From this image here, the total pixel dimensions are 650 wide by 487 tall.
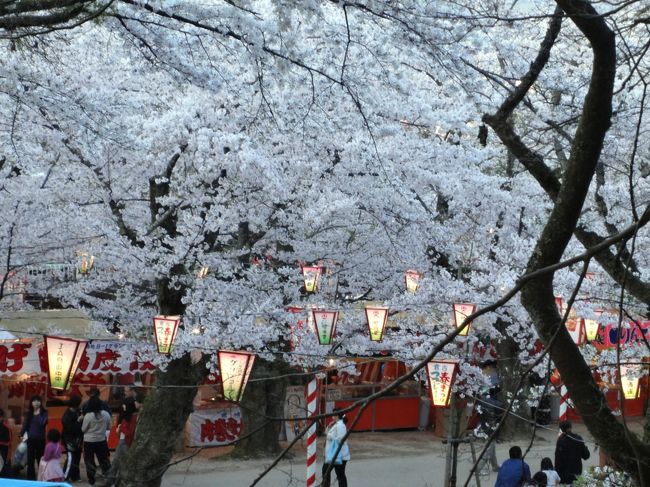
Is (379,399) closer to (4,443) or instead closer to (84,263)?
(84,263)

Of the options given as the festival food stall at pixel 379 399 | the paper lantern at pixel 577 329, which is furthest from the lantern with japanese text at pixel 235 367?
the festival food stall at pixel 379 399

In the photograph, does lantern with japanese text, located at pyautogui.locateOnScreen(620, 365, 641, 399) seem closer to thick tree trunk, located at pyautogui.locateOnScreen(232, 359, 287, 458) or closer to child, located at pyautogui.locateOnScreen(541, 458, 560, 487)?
child, located at pyautogui.locateOnScreen(541, 458, 560, 487)

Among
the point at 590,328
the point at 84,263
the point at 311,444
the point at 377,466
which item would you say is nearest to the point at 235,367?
the point at 311,444

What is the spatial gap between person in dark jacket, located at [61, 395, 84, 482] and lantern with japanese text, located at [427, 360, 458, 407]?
18.9 feet

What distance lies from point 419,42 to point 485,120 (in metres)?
0.81

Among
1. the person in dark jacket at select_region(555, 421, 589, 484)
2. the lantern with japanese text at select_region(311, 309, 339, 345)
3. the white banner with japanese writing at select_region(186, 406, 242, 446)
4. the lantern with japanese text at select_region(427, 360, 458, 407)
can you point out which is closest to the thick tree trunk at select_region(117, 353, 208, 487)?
the lantern with japanese text at select_region(311, 309, 339, 345)

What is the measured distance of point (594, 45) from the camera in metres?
3.54

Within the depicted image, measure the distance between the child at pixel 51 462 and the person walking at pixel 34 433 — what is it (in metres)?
0.81

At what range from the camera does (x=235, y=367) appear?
31.3 feet

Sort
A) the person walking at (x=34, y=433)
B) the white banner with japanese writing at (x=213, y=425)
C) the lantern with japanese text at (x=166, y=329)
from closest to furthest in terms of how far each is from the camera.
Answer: the lantern with japanese text at (x=166, y=329), the person walking at (x=34, y=433), the white banner with japanese writing at (x=213, y=425)

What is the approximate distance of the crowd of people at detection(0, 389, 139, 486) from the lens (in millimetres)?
11664

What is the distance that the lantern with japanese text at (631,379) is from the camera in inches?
456

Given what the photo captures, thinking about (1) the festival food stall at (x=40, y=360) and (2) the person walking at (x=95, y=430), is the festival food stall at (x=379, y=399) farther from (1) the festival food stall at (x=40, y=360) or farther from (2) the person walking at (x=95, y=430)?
(2) the person walking at (x=95, y=430)

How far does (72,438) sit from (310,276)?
175 inches
